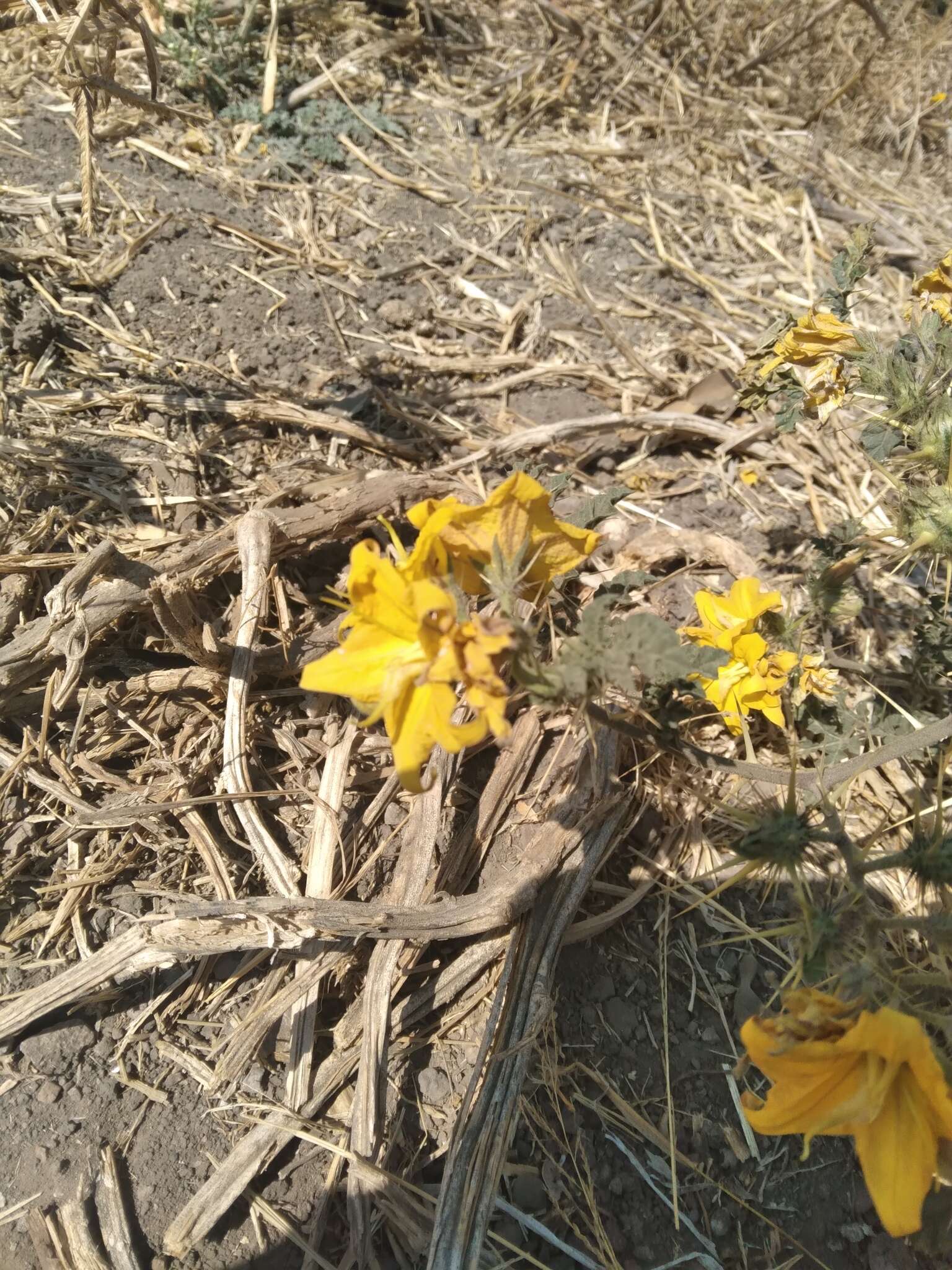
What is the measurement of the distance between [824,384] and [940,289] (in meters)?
0.39

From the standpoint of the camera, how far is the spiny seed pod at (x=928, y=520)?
1751 millimetres

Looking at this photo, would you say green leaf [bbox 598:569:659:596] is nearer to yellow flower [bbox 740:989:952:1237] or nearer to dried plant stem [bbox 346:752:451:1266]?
A: dried plant stem [bbox 346:752:451:1266]

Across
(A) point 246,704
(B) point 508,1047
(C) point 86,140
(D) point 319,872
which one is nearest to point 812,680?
(B) point 508,1047

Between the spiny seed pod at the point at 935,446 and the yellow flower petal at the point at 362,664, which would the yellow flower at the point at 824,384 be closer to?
the spiny seed pod at the point at 935,446

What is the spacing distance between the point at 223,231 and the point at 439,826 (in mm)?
2649

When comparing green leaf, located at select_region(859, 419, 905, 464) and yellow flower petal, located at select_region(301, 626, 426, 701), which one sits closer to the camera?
yellow flower petal, located at select_region(301, 626, 426, 701)

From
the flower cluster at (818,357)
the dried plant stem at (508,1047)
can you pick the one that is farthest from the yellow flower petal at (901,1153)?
the flower cluster at (818,357)

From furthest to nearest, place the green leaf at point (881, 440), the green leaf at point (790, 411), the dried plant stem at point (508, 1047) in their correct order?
the green leaf at point (790, 411), the green leaf at point (881, 440), the dried plant stem at point (508, 1047)

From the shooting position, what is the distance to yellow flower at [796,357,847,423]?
209 centimetres

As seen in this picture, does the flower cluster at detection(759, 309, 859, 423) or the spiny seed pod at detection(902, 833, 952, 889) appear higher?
the flower cluster at detection(759, 309, 859, 423)

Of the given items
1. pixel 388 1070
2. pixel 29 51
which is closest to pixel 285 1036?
pixel 388 1070

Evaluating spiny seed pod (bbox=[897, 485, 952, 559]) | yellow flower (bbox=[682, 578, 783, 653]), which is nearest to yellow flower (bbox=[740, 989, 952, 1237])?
spiny seed pod (bbox=[897, 485, 952, 559])

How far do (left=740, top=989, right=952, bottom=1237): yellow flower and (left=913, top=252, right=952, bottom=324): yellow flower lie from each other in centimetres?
173

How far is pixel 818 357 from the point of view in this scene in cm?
210
